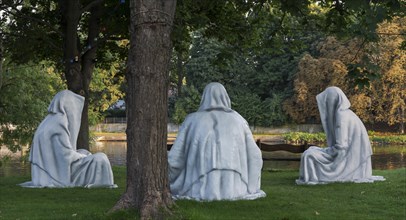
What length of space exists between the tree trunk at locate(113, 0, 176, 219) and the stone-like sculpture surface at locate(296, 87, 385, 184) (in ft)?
20.3

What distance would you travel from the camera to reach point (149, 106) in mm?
7238

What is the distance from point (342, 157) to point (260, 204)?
15.1 ft

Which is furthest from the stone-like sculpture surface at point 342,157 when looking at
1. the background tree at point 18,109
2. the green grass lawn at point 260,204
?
the background tree at point 18,109

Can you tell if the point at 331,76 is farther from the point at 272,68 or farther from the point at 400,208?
the point at 400,208

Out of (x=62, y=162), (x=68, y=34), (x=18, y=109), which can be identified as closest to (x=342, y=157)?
(x=62, y=162)

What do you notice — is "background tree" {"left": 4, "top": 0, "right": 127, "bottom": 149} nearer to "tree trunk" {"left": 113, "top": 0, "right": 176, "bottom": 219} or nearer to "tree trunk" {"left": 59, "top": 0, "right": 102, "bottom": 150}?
"tree trunk" {"left": 59, "top": 0, "right": 102, "bottom": 150}

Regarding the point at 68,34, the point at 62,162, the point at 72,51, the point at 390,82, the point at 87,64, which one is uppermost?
the point at 390,82

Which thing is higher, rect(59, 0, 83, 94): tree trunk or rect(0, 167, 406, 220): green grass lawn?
rect(59, 0, 83, 94): tree trunk

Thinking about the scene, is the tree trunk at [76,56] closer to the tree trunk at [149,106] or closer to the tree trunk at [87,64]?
the tree trunk at [87,64]

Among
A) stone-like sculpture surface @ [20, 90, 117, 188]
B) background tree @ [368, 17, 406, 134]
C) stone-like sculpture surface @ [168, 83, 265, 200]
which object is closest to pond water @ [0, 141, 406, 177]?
stone-like sculpture surface @ [20, 90, 117, 188]

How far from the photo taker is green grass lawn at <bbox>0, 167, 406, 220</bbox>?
7.84 m

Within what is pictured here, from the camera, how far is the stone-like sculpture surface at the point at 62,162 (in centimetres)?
1241

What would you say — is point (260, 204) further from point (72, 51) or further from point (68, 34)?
point (68, 34)

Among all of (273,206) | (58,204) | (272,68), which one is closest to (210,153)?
(273,206)
